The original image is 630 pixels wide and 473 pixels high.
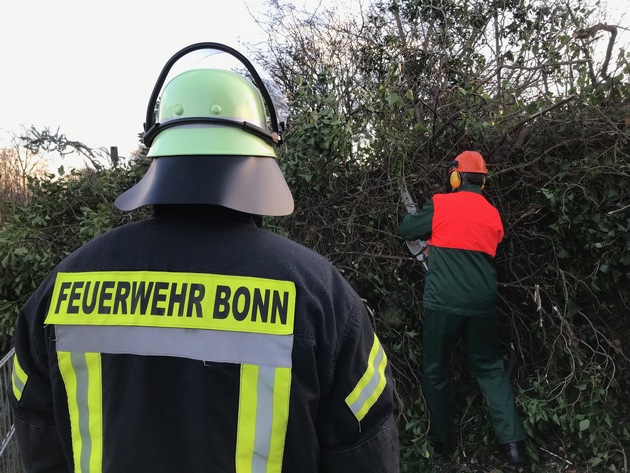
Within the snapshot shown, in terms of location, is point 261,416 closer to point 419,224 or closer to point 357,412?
point 357,412

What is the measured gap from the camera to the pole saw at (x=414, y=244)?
3535 millimetres

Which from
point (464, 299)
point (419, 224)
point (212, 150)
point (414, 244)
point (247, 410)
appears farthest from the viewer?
point (414, 244)

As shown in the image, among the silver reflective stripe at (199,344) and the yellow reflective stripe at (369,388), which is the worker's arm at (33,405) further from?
the yellow reflective stripe at (369,388)

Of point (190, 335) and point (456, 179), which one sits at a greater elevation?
point (456, 179)

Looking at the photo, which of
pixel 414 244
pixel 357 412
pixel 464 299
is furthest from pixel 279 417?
pixel 414 244

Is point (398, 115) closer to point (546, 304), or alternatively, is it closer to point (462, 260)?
point (462, 260)

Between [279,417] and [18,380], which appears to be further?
[18,380]

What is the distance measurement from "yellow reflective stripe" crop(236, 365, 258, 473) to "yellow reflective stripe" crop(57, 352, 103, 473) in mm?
302

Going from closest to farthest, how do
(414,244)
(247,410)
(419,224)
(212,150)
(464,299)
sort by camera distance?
(247,410)
(212,150)
(464,299)
(419,224)
(414,244)

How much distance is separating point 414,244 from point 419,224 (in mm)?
408

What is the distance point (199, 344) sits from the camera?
93 cm

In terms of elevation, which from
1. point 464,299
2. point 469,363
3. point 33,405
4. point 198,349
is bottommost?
point 469,363

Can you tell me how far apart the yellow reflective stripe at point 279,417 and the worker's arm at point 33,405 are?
0.56 metres

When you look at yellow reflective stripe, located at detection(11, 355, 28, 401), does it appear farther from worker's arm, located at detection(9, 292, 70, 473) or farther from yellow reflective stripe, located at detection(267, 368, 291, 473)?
yellow reflective stripe, located at detection(267, 368, 291, 473)
